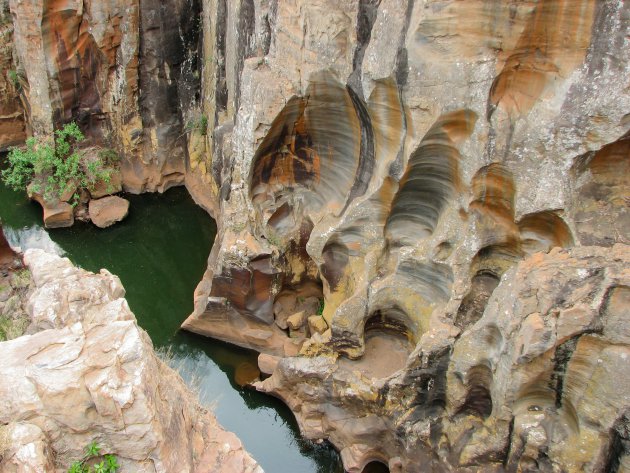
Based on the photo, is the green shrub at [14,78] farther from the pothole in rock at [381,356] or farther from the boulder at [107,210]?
the pothole in rock at [381,356]

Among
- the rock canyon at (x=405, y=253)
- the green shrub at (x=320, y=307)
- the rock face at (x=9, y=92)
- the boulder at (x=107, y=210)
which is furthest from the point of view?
the rock face at (x=9, y=92)

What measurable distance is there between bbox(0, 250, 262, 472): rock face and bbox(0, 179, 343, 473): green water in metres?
5.76

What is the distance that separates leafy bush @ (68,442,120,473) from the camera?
5.62m

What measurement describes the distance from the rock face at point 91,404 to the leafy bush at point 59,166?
495 inches

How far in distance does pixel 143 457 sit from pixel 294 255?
8426 millimetres

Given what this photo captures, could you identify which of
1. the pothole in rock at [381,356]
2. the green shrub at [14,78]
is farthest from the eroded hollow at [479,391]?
the green shrub at [14,78]

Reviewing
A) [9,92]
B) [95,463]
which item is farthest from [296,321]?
[9,92]

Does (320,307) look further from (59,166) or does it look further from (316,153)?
(59,166)

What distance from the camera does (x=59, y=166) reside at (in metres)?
17.6

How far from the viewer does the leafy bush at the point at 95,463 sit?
5617mm

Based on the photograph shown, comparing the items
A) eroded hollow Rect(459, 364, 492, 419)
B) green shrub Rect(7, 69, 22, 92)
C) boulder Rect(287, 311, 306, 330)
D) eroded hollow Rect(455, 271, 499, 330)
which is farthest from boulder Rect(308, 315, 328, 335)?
green shrub Rect(7, 69, 22, 92)

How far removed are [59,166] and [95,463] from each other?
13.7m

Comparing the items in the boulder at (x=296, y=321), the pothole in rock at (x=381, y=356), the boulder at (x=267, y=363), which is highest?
the pothole in rock at (x=381, y=356)

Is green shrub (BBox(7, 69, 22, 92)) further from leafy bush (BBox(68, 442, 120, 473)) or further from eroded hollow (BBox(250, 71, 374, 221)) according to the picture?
leafy bush (BBox(68, 442, 120, 473))
